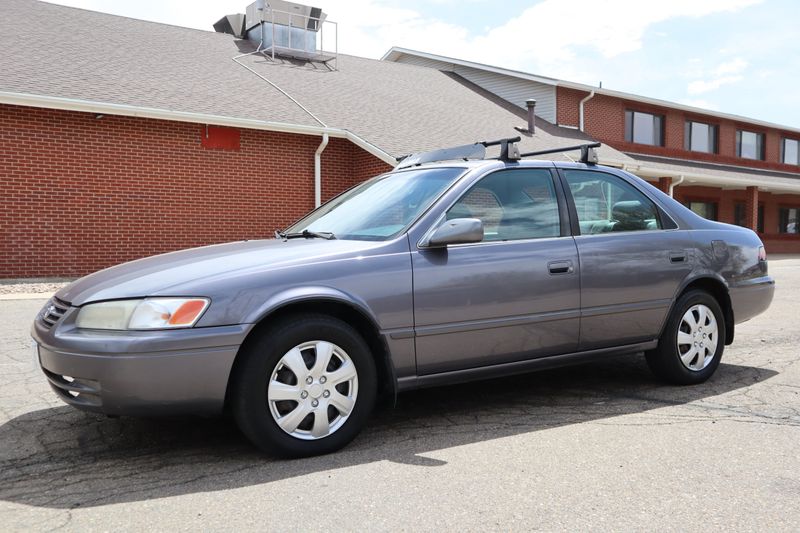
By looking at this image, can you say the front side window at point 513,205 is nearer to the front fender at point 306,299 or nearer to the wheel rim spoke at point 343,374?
the front fender at point 306,299

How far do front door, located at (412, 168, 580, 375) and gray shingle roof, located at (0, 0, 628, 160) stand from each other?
10427 mm

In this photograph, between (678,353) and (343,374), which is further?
(678,353)

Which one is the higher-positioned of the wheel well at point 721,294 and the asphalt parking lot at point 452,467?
the wheel well at point 721,294

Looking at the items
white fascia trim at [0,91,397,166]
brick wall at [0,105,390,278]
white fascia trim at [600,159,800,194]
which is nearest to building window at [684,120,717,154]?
white fascia trim at [600,159,800,194]

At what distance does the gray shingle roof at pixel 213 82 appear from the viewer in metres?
13.7

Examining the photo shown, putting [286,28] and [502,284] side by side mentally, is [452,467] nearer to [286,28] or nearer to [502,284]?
[502,284]

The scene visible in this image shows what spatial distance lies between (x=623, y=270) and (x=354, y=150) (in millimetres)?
12118

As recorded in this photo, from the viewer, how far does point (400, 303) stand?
3.92m

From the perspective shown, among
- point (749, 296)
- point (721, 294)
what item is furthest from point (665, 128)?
point (721, 294)

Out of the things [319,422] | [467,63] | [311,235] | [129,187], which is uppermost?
[467,63]

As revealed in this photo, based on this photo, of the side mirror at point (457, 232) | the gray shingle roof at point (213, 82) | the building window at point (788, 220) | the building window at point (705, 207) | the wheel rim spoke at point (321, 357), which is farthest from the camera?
the building window at point (788, 220)

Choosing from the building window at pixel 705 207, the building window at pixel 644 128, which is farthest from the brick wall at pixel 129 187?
the building window at pixel 705 207

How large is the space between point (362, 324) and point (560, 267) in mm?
1368

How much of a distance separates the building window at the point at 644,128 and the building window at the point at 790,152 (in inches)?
351
